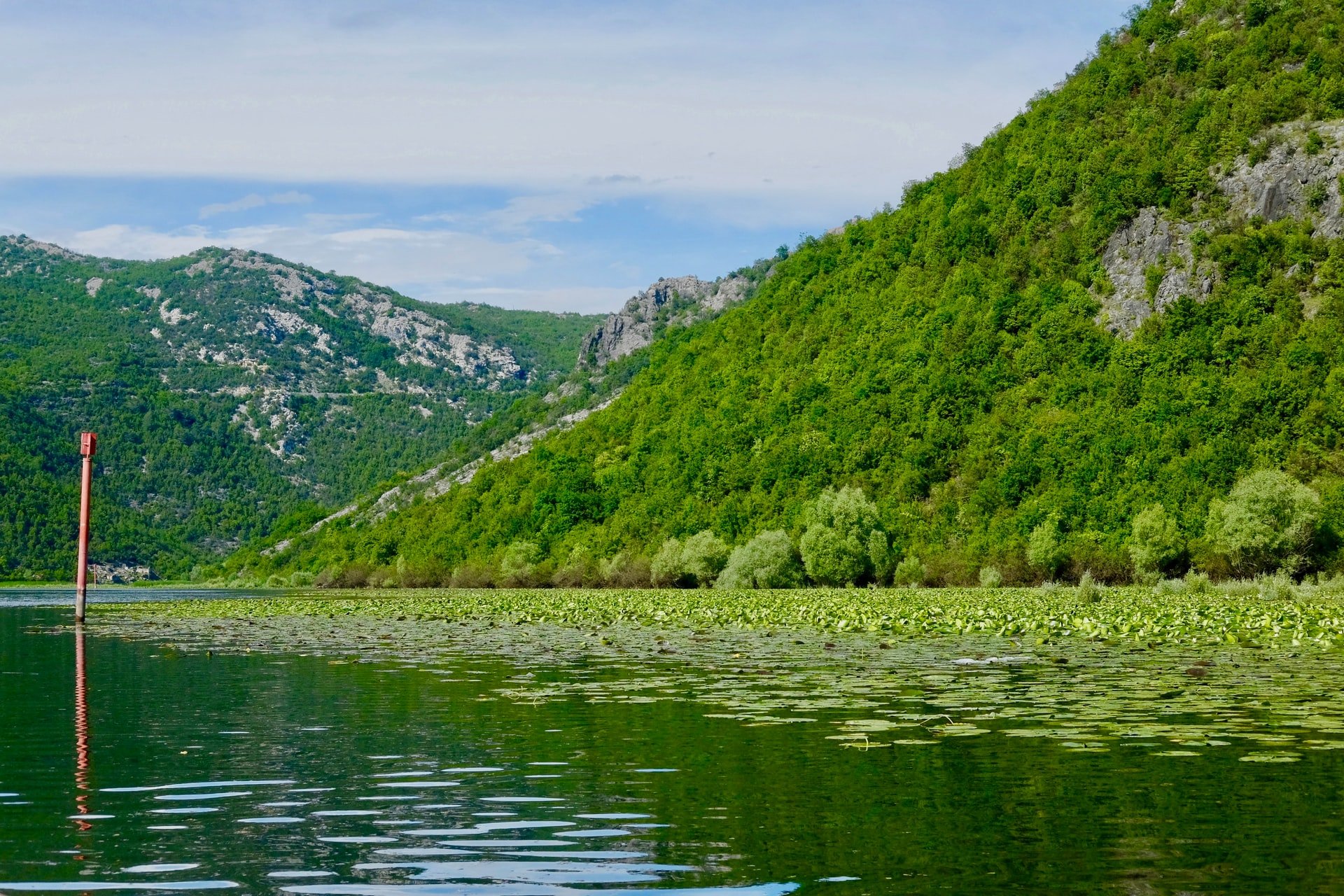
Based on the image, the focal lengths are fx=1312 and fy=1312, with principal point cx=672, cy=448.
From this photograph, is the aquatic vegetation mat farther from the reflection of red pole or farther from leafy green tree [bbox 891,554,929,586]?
leafy green tree [bbox 891,554,929,586]

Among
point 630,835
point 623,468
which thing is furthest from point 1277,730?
point 623,468

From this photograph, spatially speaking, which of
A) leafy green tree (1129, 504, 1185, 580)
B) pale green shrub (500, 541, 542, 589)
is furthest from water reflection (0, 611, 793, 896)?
pale green shrub (500, 541, 542, 589)

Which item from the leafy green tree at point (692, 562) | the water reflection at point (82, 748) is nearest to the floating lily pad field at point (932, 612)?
the water reflection at point (82, 748)

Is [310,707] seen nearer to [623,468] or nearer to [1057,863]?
[1057,863]

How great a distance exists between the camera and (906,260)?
18075cm

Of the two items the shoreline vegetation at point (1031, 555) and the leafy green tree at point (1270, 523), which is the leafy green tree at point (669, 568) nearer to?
the shoreline vegetation at point (1031, 555)

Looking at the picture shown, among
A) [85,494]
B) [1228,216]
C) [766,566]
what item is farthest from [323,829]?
→ [1228,216]

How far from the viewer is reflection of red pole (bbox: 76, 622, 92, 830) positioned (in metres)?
16.0

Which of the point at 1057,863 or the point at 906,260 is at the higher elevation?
the point at 906,260

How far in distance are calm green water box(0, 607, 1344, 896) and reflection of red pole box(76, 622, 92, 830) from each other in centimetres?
9

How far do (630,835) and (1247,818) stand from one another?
6.60 metres

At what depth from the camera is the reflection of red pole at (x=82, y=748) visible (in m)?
16.0

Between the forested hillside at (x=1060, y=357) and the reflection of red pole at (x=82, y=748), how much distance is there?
77.6m

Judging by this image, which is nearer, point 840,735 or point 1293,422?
point 840,735
